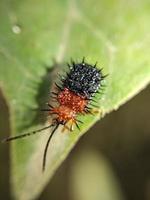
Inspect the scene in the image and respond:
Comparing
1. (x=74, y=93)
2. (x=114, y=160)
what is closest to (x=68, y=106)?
(x=74, y=93)

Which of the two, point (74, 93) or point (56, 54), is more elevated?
point (56, 54)

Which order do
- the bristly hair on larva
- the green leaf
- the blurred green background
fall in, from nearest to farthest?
1. the green leaf
2. the bristly hair on larva
3. the blurred green background

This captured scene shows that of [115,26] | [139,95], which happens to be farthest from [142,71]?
[139,95]

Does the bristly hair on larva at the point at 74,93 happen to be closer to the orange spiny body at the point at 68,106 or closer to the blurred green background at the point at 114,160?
the orange spiny body at the point at 68,106

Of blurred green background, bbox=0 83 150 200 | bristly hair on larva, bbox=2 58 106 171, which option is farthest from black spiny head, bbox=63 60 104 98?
blurred green background, bbox=0 83 150 200

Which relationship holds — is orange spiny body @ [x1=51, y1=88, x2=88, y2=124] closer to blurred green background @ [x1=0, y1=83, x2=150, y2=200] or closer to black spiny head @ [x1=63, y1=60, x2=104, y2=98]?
black spiny head @ [x1=63, y1=60, x2=104, y2=98]

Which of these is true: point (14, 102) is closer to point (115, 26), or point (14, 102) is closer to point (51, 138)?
point (51, 138)

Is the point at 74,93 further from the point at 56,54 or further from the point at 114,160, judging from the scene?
the point at 114,160
